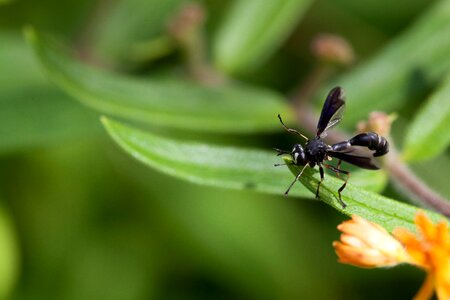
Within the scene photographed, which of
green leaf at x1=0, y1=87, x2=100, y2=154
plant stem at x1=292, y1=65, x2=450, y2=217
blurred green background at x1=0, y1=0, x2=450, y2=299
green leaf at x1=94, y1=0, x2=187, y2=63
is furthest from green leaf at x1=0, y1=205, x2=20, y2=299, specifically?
plant stem at x1=292, y1=65, x2=450, y2=217

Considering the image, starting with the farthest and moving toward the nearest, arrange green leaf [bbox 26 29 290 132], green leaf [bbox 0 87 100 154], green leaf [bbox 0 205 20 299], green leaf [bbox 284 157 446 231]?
1. green leaf [bbox 0 205 20 299]
2. green leaf [bbox 0 87 100 154]
3. green leaf [bbox 26 29 290 132]
4. green leaf [bbox 284 157 446 231]

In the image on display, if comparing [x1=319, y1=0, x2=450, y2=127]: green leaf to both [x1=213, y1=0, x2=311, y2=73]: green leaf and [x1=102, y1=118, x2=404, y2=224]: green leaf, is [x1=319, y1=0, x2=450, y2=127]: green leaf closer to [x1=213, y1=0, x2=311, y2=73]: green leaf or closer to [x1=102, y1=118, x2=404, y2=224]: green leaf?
[x1=213, y1=0, x2=311, y2=73]: green leaf

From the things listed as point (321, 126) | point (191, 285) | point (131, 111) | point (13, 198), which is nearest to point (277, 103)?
point (131, 111)

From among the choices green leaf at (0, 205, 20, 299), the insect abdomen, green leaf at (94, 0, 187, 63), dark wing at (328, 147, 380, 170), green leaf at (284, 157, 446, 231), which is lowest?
green leaf at (0, 205, 20, 299)

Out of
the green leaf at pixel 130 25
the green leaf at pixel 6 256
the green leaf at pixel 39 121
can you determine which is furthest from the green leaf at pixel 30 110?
the green leaf at pixel 6 256

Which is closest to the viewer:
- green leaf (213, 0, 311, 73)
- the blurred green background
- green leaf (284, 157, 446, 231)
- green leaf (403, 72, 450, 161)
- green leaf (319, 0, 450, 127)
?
green leaf (284, 157, 446, 231)

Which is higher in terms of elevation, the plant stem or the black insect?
the plant stem
